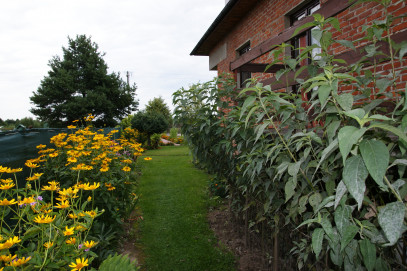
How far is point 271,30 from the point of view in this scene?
17.6ft

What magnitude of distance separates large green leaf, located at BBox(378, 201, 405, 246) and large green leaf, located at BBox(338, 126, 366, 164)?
0.27 meters

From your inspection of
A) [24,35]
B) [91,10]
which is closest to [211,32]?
[91,10]

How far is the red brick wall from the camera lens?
2.92m

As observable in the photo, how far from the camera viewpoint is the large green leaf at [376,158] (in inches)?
23.9

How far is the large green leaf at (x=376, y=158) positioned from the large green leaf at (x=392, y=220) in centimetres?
11

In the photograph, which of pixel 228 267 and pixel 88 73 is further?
pixel 88 73

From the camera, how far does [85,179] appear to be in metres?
2.67

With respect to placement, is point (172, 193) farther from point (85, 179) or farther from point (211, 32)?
point (211, 32)

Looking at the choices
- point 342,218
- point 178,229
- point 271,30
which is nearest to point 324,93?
point 342,218

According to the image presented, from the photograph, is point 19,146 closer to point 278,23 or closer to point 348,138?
point 348,138

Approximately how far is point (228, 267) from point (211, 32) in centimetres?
693

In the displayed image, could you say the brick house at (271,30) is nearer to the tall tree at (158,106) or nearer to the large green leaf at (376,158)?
the large green leaf at (376,158)

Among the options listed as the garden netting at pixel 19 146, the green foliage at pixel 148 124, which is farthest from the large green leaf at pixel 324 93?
the green foliage at pixel 148 124

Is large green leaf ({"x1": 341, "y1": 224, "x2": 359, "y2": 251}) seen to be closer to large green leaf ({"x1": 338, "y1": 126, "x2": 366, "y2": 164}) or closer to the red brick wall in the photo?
large green leaf ({"x1": 338, "y1": 126, "x2": 366, "y2": 164})
